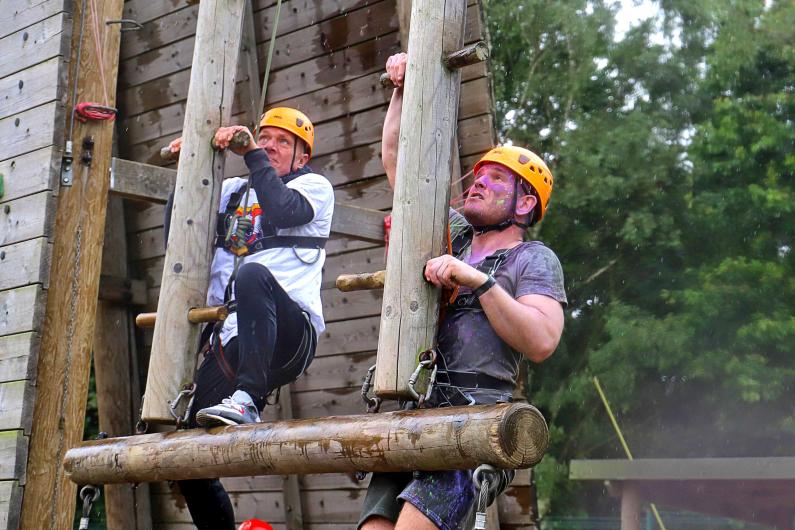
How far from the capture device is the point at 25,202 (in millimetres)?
5379

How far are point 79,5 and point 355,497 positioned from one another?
9.92 ft

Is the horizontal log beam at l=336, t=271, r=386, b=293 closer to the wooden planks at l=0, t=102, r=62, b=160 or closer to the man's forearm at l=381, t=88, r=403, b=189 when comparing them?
the man's forearm at l=381, t=88, r=403, b=189

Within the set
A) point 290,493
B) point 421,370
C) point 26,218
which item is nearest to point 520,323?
point 421,370

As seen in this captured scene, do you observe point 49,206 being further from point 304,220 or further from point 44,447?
point 304,220

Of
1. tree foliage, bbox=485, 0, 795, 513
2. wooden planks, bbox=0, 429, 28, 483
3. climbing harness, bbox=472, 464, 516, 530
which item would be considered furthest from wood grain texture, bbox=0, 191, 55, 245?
tree foliage, bbox=485, 0, 795, 513

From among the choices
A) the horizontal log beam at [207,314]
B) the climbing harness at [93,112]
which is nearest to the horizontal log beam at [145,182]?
the climbing harness at [93,112]

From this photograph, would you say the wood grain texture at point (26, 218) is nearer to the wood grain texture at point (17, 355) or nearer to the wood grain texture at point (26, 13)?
the wood grain texture at point (17, 355)

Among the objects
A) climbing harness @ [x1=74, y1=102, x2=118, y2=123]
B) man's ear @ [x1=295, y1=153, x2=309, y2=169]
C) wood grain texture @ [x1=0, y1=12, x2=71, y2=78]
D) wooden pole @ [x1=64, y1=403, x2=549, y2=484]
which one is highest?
wood grain texture @ [x1=0, y1=12, x2=71, y2=78]

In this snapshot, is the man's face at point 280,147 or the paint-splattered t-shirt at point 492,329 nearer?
the paint-splattered t-shirt at point 492,329

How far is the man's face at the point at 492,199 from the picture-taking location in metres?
3.47

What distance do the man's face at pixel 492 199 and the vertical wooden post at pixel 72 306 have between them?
88.6 inches

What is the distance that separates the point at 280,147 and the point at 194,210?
1.89 ft

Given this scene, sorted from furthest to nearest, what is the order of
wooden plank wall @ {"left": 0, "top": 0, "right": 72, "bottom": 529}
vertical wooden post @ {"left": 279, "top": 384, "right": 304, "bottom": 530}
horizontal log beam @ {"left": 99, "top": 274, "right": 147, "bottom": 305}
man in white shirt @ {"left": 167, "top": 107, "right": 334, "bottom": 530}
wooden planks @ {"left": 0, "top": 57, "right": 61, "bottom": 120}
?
1. horizontal log beam @ {"left": 99, "top": 274, "right": 147, "bottom": 305}
2. vertical wooden post @ {"left": 279, "top": 384, "right": 304, "bottom": 530}
3. wooden planks @ {"left": 0, "top": 57, "right": 61, "bottom": 120}
4. wooden plank wall @ {"left": 0, "top": 0, "right": 72, "bottom": 529}
5. man in white shirt @ {"left": 167, "top": 107, "right": 334, "bottom": 530}

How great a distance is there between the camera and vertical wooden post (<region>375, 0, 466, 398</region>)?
10.8ft
